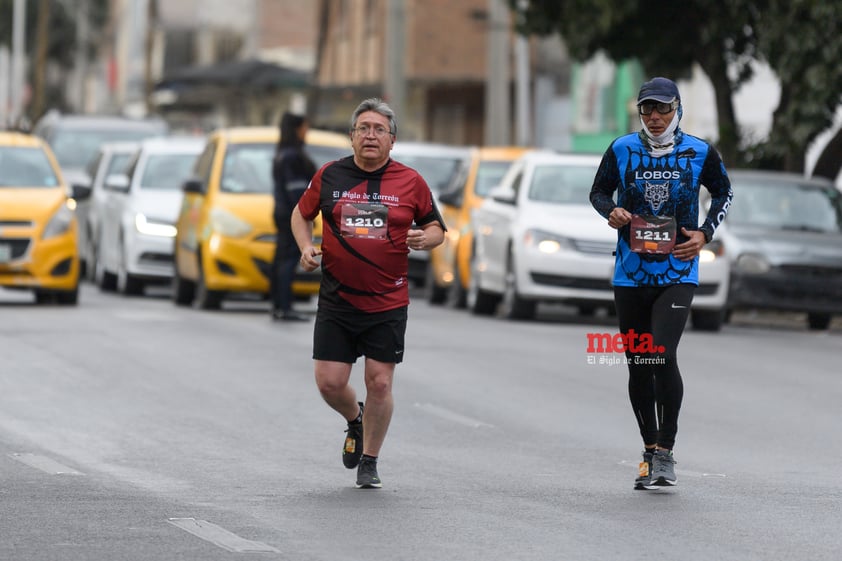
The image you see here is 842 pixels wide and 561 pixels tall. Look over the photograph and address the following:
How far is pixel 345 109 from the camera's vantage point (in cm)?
5991

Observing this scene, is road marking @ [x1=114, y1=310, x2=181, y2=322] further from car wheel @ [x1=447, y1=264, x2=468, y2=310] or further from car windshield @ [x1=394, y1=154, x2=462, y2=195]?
car windshield @ [x1=394, y1=154, x2=462, y2=195]

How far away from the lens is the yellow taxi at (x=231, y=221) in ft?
73.4

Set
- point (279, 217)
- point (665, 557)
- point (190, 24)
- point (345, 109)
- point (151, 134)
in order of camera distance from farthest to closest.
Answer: point (190, 24) → point (345, 109) → point (151, 134) → point (279, 217) → point (665, 557)

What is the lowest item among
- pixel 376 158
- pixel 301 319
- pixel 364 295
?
pixel 301 319

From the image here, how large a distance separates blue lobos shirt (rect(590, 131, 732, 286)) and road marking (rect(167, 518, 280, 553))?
2.57m

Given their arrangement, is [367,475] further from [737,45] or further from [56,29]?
[56,29]

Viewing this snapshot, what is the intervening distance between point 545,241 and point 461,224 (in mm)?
3910

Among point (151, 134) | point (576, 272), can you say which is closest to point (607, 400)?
point (576, 272)

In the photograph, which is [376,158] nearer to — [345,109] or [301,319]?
[301,319]

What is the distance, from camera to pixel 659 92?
10398mm

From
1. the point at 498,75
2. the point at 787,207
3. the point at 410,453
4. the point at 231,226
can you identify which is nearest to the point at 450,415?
the point at 410,453

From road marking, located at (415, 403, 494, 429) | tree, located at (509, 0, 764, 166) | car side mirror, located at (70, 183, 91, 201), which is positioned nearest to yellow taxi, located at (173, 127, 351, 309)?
car side mirror, located at (70, 183, 91, 201)

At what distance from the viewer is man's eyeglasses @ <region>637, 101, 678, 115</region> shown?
10.4 m

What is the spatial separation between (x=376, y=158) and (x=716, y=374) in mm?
7570
